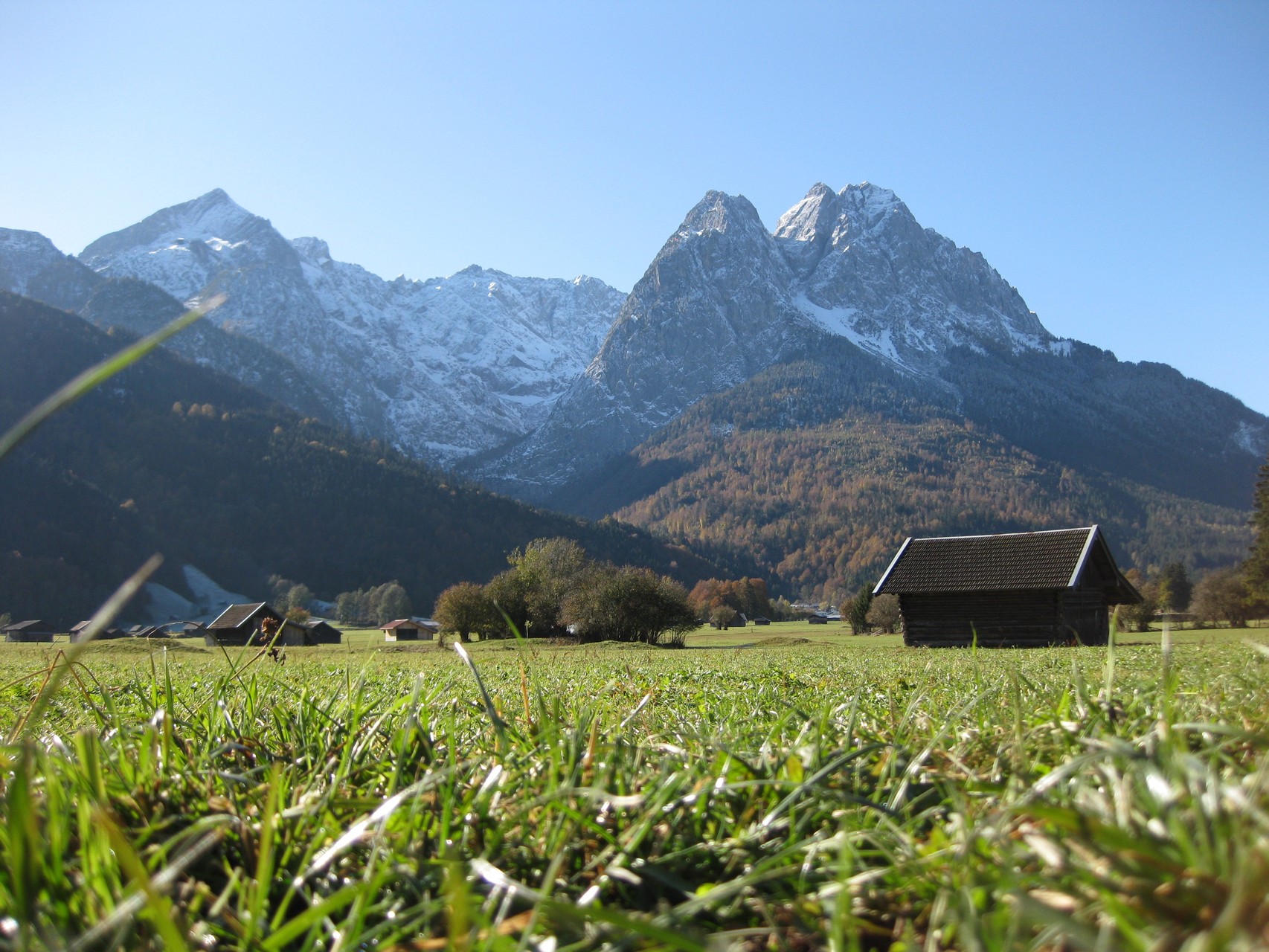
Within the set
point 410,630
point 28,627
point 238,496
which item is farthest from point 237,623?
point 238,496

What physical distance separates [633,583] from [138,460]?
518 ft

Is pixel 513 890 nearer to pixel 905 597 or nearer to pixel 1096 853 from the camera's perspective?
pixel 1096 853

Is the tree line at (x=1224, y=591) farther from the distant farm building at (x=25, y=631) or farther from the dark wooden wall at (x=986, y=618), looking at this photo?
the distant farm building at (x=25, y=631)

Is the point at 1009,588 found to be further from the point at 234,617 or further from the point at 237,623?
the point at 234,617

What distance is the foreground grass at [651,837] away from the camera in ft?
2.92

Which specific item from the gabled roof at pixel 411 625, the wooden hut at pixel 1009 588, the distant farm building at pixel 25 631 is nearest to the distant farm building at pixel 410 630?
the gabled roof at pixel 411 625

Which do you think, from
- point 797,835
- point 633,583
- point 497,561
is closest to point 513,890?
point 797,835

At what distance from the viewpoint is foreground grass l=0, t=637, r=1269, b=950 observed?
0.89m

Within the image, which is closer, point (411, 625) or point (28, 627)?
point (28, 627)

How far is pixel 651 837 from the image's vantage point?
4.68ft

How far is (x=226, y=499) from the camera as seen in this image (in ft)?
562

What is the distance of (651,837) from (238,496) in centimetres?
18798

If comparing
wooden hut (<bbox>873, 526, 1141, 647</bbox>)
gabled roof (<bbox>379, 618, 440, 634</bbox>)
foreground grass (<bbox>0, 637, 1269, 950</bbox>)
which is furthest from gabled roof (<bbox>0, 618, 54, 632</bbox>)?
foreground grass (<bbox>0, 637, 1269, 950</bbox>)

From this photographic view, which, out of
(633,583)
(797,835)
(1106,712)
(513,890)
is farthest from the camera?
(633,583)
